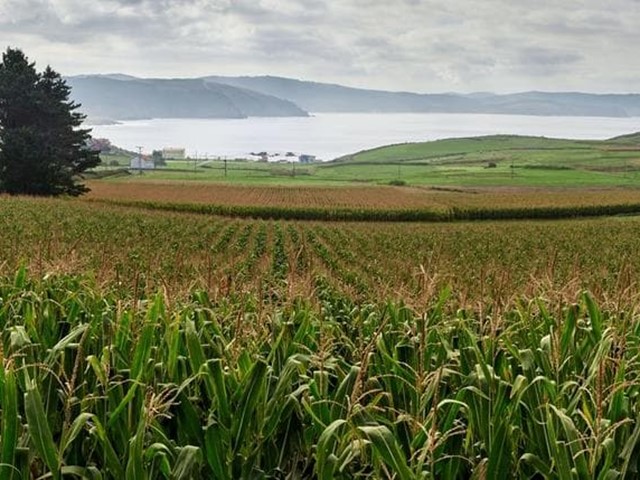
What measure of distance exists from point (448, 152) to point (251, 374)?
188810mm

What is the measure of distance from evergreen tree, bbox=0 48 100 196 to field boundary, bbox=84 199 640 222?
394 centimetres

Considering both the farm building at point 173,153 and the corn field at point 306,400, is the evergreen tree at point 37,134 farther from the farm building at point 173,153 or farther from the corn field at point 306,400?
the farm building at point 173,153

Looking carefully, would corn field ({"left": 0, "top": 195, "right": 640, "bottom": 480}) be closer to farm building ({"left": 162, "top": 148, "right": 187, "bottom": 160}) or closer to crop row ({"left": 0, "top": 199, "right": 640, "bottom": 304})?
crop row ({"left": 0, "top": 199, "right": 640, "bottom": 304})

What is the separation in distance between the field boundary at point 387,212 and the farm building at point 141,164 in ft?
240

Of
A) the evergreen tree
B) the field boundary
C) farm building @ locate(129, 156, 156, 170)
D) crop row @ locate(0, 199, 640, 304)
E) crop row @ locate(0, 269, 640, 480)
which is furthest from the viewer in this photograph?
farm building @ locate(129, 156, 156, 170)

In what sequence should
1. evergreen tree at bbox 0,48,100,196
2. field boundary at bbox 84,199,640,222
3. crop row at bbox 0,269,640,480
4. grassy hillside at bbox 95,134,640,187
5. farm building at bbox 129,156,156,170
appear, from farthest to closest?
Result: 1. farm building at bbox 129,156,156,170
2. grassy hillside at bbox 95,134,640,187
3. field boundary at bbox 84,199,640,222
4. evergreen tree at bbox 0,48,100,196
5. crop row at bbox 0,269,640,480

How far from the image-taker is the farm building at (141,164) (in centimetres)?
13061

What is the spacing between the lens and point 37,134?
178 ft

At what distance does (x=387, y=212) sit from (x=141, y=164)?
91.8 m

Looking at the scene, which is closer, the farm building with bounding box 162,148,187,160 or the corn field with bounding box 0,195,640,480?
the corn field with bounding box 0,195,640,480

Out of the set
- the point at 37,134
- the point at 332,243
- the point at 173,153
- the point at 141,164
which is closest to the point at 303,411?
the point at 332,243

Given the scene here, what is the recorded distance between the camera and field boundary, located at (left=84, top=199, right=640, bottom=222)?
56.4 meters

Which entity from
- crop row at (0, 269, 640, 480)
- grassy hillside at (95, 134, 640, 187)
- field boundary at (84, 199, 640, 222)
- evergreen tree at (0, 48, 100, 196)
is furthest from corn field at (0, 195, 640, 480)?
grassy hillside at (95, 134, 640, 187)

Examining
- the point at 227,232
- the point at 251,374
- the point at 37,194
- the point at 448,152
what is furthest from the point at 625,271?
the point at 448,152
